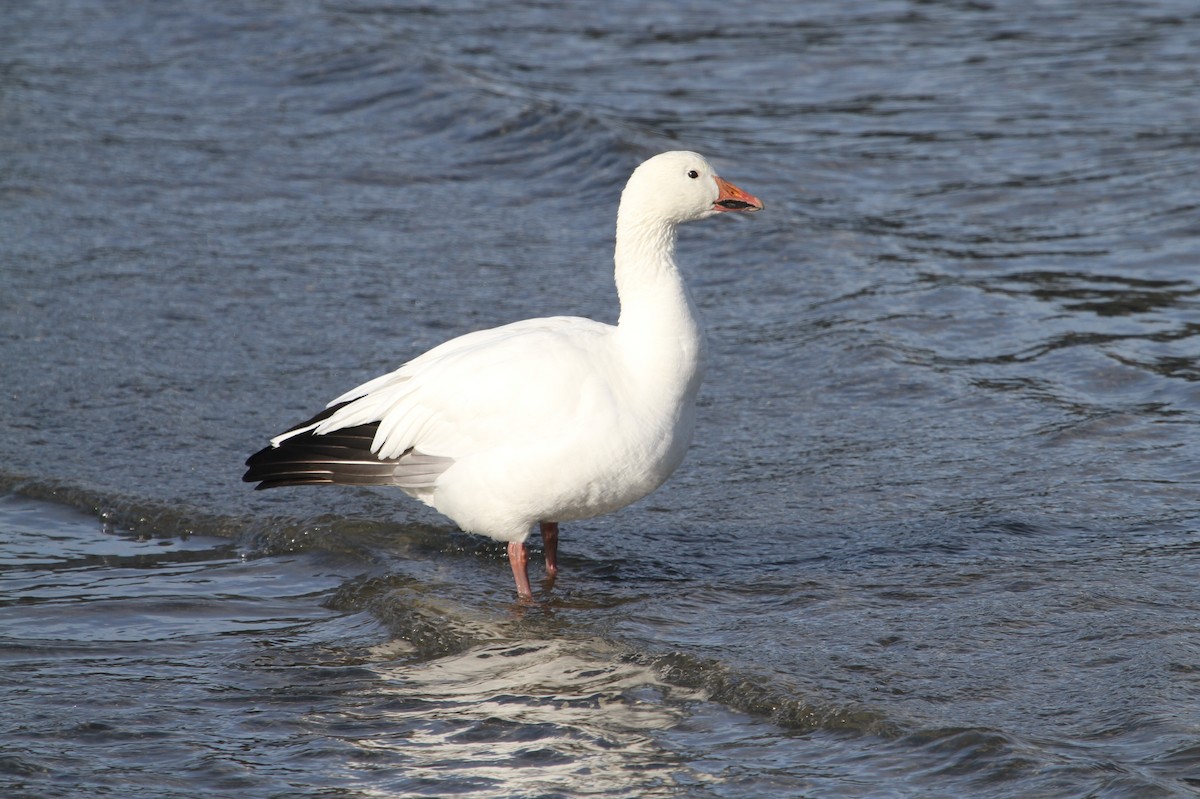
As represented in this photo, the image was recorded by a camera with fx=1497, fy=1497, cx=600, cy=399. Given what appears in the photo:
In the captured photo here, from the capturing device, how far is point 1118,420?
809 cm

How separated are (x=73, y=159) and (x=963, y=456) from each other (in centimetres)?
865

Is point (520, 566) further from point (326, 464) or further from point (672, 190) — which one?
point (672, 190)

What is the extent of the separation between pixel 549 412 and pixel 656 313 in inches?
24.6

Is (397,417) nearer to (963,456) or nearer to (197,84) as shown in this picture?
(963,456)

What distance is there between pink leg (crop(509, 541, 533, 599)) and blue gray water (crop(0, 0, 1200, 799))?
5.9 inches

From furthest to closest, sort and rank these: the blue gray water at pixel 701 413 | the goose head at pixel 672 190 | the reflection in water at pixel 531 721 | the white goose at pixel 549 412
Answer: the goose head at pixel 672 190 < the white goose at pixel 549 412 < the blue gray water at pixel 701 413 < the reflection in water at pixel 531 721

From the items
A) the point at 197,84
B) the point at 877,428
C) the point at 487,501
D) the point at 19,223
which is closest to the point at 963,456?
the point at 877,428

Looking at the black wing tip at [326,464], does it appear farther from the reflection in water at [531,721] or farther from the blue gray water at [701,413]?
the reflection in water at [531,721]

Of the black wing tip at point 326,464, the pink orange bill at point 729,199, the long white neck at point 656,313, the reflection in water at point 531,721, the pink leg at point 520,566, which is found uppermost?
the pink orange bill at point 729,199

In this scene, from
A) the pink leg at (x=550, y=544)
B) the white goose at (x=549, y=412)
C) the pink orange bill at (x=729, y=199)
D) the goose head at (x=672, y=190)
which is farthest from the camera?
the pink leg at (x=550, y=544)

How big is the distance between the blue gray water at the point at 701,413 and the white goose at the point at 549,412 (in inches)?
22.6

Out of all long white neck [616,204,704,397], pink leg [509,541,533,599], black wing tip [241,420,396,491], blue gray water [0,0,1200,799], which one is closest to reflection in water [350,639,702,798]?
blue gray water [0,0,1200,799]

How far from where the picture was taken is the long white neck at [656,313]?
619 centimetres

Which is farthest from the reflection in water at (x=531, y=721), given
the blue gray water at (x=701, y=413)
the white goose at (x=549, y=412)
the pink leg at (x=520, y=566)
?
the white goose at (x=549, y=412)
